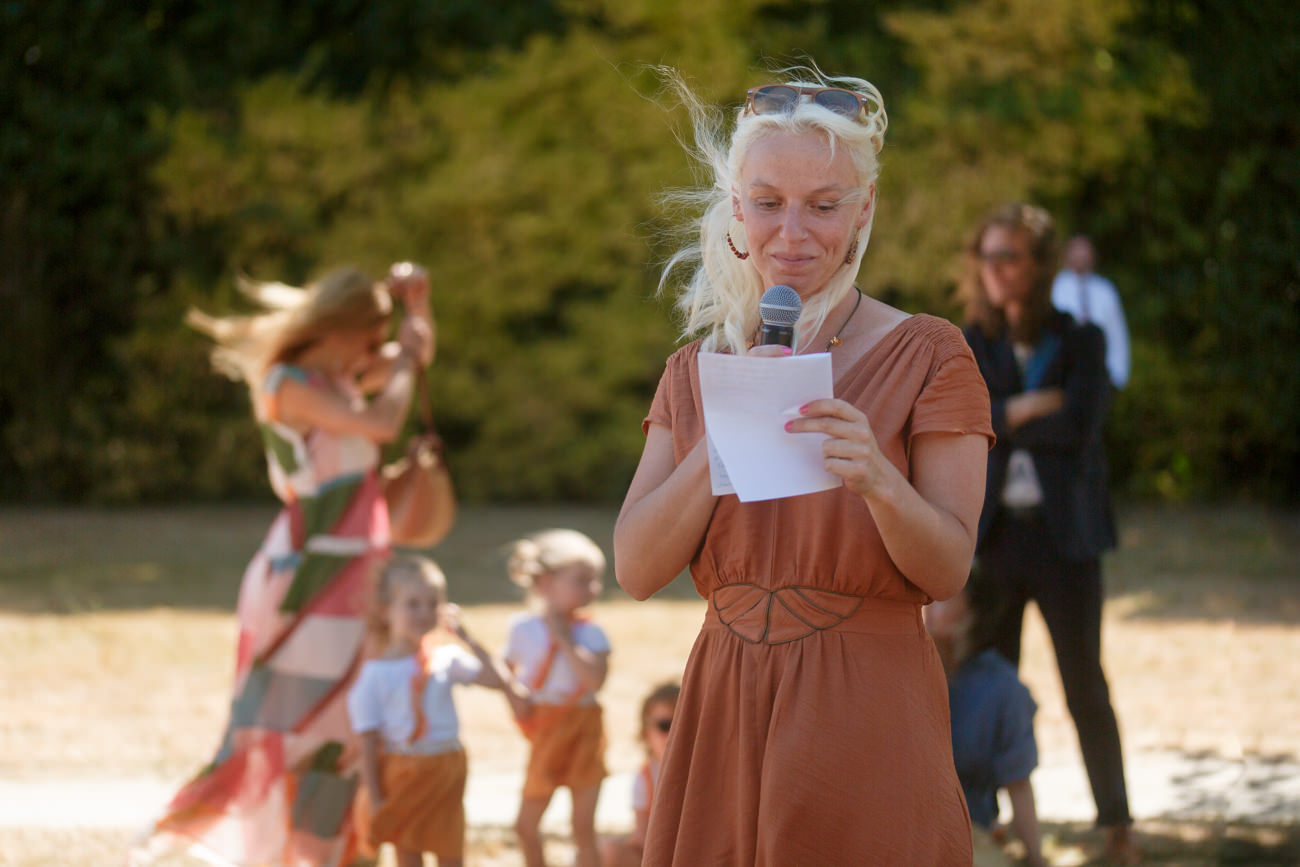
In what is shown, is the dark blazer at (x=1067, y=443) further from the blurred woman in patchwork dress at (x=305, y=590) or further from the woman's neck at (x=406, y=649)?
the blurred woman in patchwork dress at (x=305, y=590)

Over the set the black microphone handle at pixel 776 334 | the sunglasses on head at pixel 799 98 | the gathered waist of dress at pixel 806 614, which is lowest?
the gathered waist of dress at pixel 806 614

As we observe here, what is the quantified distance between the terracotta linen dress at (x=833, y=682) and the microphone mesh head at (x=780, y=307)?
15 cm

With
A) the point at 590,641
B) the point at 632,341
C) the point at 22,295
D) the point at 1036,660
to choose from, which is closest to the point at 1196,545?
the point at 1036,660

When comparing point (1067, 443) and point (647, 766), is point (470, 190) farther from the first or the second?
point (647, 766)

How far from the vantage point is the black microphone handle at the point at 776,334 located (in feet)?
6.45

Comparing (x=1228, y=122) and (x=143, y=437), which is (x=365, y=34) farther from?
(x=1228, y=122)

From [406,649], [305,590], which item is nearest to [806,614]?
[406,649]

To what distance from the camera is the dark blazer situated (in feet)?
14.3

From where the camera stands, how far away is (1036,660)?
8016mm

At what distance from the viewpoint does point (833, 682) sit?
6.70ft

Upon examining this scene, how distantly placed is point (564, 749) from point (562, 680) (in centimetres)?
21

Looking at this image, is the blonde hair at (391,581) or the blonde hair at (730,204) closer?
the blonde hair at (730,204)

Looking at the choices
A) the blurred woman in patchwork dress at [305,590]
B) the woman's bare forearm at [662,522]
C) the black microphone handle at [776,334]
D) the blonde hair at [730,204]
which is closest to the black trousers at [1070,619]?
the blurred woman in patchwork dress at [305,590]

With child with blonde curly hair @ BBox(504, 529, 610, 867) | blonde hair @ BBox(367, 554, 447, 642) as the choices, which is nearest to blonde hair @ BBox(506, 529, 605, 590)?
child with blonde curly hair @ BBox(504, 529, 610, 867)
